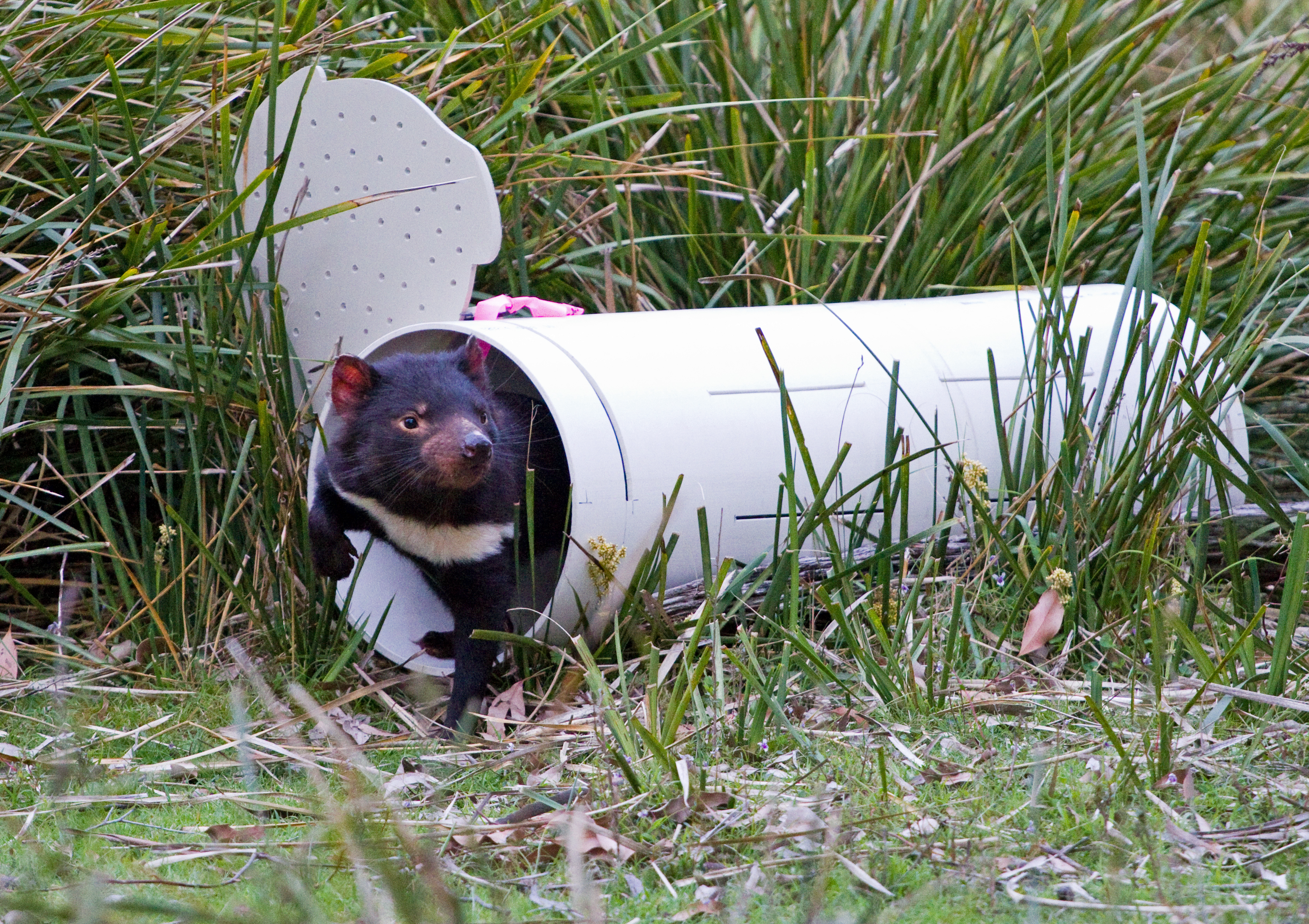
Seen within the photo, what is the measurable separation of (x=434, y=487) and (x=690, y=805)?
127 centimetres

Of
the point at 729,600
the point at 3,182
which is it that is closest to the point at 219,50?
the point at 3,182

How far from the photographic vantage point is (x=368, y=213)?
3359 mm

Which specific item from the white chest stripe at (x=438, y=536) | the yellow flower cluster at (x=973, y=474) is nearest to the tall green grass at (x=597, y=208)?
the yellow flower cluster at (x=973, y=474)

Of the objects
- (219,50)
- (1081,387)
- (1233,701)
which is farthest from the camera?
(219,50)

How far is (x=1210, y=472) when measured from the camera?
3.48m

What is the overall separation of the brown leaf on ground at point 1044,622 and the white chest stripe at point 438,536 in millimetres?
1230

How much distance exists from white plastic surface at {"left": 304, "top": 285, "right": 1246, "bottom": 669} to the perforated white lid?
4.9 inches

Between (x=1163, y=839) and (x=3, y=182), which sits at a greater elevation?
(x=3, y=182)

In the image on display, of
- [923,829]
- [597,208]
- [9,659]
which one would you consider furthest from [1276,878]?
[597,208]

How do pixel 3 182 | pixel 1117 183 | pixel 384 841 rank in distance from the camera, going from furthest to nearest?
pixel 1117 183 < pixel 3 182 < pixel 384 841

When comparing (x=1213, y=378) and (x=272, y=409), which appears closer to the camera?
(x=1213, y=378)

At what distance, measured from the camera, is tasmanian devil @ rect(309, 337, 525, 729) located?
305 centimetres

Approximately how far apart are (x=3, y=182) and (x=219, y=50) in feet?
2.33

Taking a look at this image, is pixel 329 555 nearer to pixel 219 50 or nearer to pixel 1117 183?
pixel 219 50
